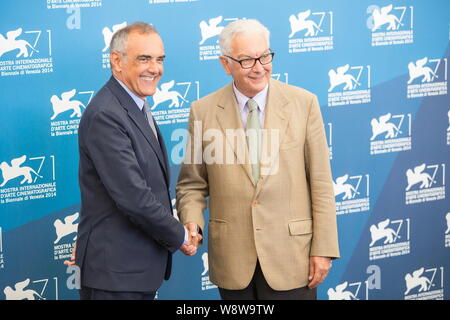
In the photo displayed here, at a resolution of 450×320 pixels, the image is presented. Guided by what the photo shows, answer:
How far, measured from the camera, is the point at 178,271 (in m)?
3.81

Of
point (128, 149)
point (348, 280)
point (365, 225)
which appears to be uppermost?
point (128, 149)

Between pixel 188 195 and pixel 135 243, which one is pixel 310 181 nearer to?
pixel 188 195

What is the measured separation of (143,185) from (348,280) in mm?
2096

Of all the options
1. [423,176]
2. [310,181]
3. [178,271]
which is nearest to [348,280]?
[423,176]

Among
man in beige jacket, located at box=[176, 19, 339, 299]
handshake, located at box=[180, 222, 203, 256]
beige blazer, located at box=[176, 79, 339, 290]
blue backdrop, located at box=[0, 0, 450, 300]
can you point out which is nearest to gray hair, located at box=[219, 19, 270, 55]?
man in beige jacket, located at box=[176, 19, 339, 299]

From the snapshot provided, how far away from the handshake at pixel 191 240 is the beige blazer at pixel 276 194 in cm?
9

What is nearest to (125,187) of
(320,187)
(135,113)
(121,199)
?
(121,199)

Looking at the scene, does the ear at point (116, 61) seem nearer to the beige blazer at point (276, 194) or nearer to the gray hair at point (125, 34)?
the gray hair at point (125, 34)

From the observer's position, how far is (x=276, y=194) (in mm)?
2701

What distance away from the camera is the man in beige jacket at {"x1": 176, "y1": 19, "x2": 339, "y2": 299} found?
8.82 feet

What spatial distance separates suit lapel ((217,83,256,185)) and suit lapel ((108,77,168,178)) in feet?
0.99

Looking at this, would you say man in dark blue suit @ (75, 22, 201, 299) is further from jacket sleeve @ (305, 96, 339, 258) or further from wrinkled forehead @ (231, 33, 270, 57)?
jacket sleeve @ (305, 96, 339, 258)

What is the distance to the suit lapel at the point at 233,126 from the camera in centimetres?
271

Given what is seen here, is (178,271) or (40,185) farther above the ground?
(40,185)
